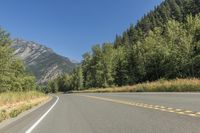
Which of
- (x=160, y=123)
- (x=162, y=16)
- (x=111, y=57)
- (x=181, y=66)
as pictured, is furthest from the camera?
(x=162, y=16)

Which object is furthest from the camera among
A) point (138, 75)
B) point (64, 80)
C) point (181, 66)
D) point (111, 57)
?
point (64, 80)

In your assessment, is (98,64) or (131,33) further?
(131,33)

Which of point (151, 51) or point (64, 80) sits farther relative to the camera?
point (64, 80)

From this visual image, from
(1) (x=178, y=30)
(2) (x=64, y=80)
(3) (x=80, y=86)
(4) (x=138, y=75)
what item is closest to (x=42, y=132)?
(1) (x=178, y=30)

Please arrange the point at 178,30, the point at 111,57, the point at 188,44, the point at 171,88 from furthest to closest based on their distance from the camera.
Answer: the point at 111,57, the point at 178,30, the point at 188,44, the point at 171,88

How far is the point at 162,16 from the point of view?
6452 inches

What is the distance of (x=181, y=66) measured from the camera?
71062 mm

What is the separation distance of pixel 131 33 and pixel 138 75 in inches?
2904

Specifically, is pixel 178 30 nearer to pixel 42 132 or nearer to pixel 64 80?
pixel 42 132

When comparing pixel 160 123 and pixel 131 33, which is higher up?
pixel 131 33

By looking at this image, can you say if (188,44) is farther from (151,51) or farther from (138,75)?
(138,75)

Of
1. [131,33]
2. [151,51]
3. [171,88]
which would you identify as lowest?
[171,88]

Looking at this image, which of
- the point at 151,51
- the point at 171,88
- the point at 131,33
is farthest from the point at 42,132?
the point at 131,33

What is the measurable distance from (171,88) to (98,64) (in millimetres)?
80568
